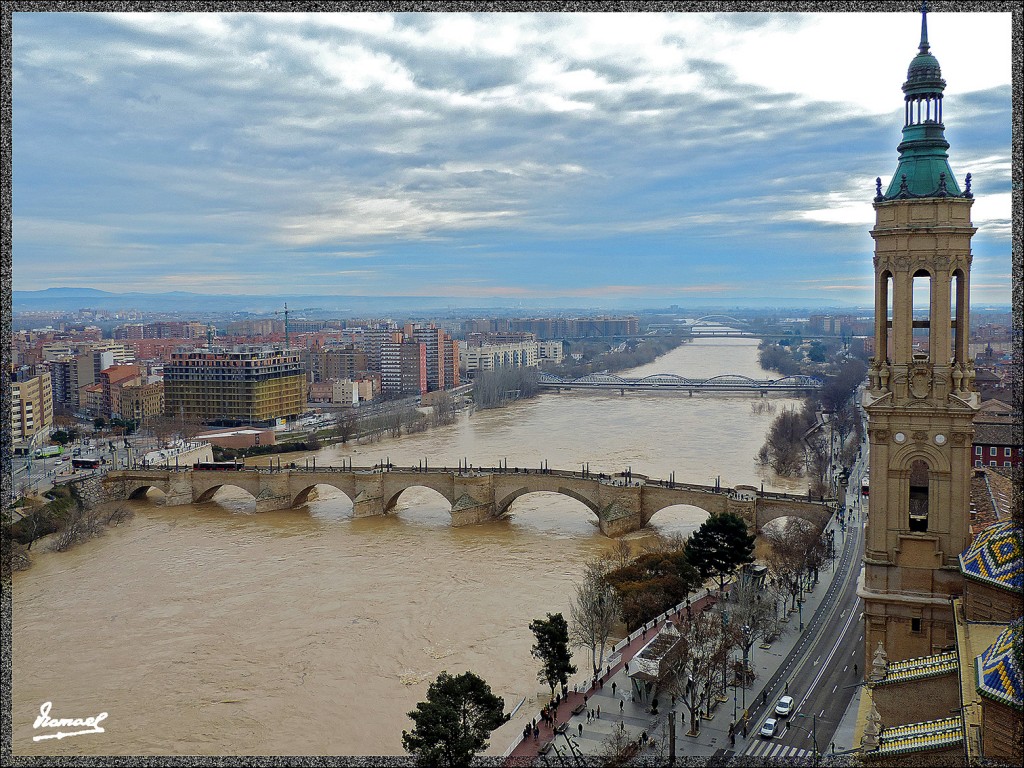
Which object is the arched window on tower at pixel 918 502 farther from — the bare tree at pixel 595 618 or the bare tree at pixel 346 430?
the bare tree at pixel 346 430

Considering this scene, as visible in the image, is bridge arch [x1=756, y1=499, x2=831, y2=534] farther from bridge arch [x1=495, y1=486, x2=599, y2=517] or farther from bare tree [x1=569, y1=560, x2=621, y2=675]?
bare tree [x1=569, y1=560, x2=621, y2=675]

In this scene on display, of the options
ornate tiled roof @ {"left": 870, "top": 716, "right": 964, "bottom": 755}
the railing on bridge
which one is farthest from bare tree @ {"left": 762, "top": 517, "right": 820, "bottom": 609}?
the railing on bridge

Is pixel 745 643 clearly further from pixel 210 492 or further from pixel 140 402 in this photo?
pixel 140 402

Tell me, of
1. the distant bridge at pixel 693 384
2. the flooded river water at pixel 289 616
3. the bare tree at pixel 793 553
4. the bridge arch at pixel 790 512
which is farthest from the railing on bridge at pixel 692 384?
the bare tree at pixel 793 553

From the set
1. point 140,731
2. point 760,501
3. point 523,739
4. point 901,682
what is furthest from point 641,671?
point 760,501

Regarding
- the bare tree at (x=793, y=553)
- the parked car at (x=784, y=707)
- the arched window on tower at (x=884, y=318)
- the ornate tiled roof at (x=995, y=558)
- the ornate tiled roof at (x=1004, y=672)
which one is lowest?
the parked car at (x=784, y=707)

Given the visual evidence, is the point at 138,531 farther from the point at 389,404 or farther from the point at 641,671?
the point at 389,404

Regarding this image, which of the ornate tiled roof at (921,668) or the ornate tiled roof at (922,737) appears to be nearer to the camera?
the ornate tiled roof at (922,737)
